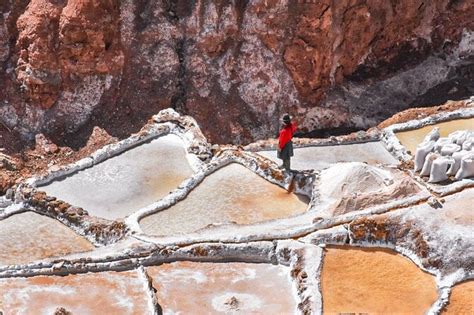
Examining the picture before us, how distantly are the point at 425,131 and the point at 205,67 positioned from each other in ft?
61.4

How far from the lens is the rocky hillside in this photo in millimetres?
45281

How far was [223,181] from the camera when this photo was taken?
2766 cm

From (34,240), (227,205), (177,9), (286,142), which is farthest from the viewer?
(177,9)

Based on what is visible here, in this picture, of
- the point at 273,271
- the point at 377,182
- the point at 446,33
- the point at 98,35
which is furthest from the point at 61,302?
the point at 446,33

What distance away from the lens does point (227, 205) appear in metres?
26.2

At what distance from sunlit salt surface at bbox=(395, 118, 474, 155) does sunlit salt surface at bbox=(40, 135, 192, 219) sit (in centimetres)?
827

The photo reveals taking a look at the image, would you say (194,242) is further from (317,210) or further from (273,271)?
(317,210)

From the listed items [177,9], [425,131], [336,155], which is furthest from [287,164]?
[177,9]

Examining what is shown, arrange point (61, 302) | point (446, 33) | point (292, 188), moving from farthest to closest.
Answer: point (446, 33), point (292, 188), point (61, 302)

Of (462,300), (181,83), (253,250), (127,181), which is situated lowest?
(462,300)

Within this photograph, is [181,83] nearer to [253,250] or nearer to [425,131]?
[425,131]

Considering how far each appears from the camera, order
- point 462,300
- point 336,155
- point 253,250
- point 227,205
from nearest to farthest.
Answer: point 462,300 → point 253,250 → point 227,205 → point 336,155

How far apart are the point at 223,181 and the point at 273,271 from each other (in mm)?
5533

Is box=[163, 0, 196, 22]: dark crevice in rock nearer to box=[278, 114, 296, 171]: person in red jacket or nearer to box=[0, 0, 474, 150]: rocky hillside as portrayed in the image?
box=[0, 0, 474, 150]: rocky hillside
